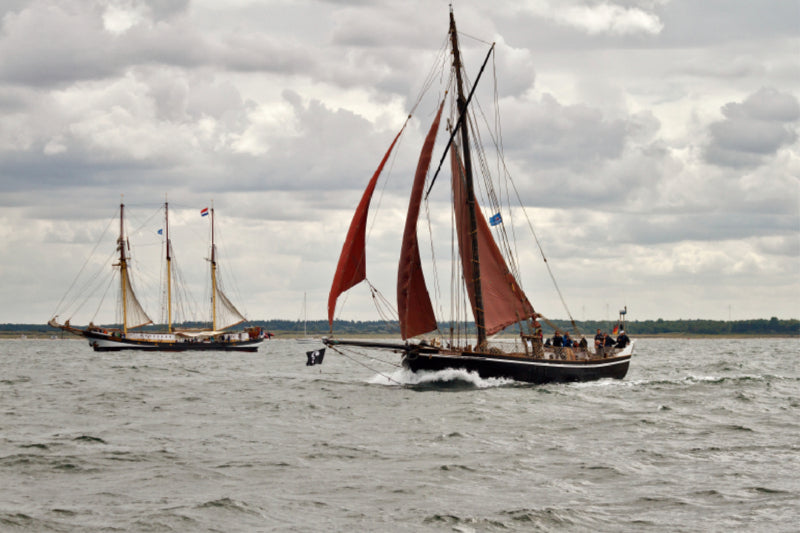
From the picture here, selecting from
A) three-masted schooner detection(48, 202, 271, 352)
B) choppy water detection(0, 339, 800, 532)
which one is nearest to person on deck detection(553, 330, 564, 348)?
choppy water detection(0, 339, 800, 532)

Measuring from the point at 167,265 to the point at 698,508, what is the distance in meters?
114

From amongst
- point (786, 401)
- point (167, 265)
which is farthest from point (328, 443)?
point (167, 265)

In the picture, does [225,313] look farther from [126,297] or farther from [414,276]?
[414,276]

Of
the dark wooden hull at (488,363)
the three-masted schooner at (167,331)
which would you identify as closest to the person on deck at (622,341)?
the dark wooden hull at (488,363)

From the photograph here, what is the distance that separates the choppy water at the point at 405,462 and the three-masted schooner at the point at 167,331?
79482mm

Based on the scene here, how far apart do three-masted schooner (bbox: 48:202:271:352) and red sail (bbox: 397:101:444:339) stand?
82182 millimetres

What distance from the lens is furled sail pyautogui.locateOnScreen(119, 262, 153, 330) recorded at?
11962 centimetres

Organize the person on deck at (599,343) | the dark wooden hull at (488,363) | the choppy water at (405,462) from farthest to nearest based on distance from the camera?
the person on deck at (599,343)
the dark wooden hull at (488,363)
the choppy water at (405,462)

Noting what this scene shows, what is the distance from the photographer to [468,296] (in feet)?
155

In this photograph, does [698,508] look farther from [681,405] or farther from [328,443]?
[681,405]

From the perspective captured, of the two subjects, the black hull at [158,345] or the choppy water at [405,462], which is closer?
the choppy water at [405,462]

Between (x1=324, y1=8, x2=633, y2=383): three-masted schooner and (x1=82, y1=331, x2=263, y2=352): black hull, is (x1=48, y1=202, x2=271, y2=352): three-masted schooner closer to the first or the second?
(x1=82, y1=331, x2=263, y2=352): black hull

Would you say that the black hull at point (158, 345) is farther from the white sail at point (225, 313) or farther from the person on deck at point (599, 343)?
the person on deck at point (599, 343)

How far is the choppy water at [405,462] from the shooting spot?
17609mm
